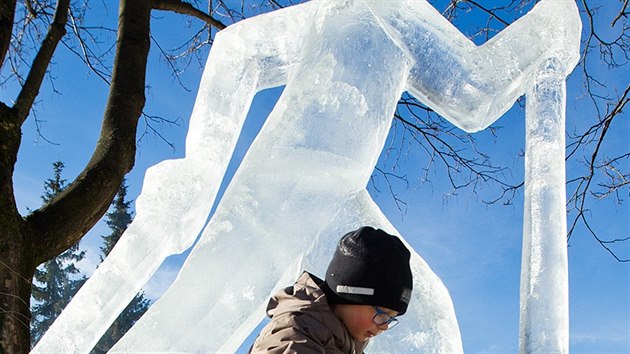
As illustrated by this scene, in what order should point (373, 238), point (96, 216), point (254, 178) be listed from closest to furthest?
point (373, 238)
point (254, 178)
point (96, 216)

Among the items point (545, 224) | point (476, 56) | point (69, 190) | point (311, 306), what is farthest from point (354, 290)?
point (69, 190)

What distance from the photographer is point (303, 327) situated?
161 cm

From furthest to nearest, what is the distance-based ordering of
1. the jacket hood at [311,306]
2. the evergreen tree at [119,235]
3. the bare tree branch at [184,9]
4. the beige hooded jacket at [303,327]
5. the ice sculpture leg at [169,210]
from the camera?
the evergreen tree at [119,235] → the bare tree branch at [184,9] → the ice sculpture leg at [169,210] → the jacket hood at [311,306] → the beige hooded jacket at [303,327]

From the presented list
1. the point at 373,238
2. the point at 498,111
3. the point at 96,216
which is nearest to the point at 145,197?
the point at 373,238

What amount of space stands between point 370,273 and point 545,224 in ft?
1.61

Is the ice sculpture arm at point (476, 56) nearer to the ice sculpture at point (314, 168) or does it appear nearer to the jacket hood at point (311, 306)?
the ice sculpture at point (314, 168)

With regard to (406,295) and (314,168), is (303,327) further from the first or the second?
(314,168)

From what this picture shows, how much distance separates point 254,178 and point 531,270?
0.77 metres

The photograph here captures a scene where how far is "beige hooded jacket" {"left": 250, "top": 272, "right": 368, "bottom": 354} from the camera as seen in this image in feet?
5.10

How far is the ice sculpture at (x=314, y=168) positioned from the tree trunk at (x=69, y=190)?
3.65ft

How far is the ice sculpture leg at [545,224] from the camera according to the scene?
5.70 ft

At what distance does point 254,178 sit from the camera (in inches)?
76.4

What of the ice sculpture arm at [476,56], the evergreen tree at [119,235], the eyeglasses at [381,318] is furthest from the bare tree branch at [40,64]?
the evergreen tree at [119,235]

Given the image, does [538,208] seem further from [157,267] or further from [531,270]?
[157,267]
